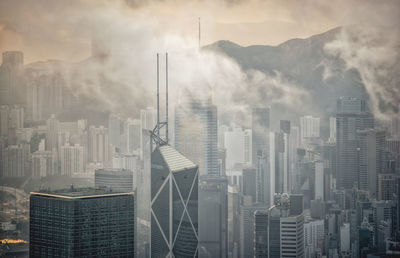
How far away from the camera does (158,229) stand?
28.2 ft

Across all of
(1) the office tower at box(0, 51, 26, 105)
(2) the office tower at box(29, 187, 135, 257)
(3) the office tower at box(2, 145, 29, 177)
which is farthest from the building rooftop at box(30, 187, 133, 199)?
(1) the office tower at box(0, 51, 26, 105)

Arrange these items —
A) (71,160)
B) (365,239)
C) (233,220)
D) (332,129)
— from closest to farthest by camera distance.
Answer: (71,160), (365,239), (233,220), (332,129)

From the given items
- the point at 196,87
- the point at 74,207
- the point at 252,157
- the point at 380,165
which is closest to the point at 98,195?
the point at 74,207

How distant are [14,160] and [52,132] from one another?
65 cm

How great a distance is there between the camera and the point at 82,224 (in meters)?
6.59

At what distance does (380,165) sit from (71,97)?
530 centimetres

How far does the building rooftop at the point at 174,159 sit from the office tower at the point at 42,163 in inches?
60.5

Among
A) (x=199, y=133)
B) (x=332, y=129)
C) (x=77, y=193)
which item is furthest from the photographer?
(x=332, y=129)

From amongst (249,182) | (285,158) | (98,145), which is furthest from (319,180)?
(98,145)

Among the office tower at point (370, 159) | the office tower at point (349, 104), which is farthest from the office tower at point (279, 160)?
the office tower at point (370, 159)

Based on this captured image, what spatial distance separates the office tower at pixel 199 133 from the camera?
31.9ft

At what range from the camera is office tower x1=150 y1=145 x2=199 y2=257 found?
8477 mm

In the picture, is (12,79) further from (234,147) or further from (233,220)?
(233,220)

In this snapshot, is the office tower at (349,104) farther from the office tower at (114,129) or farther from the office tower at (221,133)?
the office tower at (114,129)
